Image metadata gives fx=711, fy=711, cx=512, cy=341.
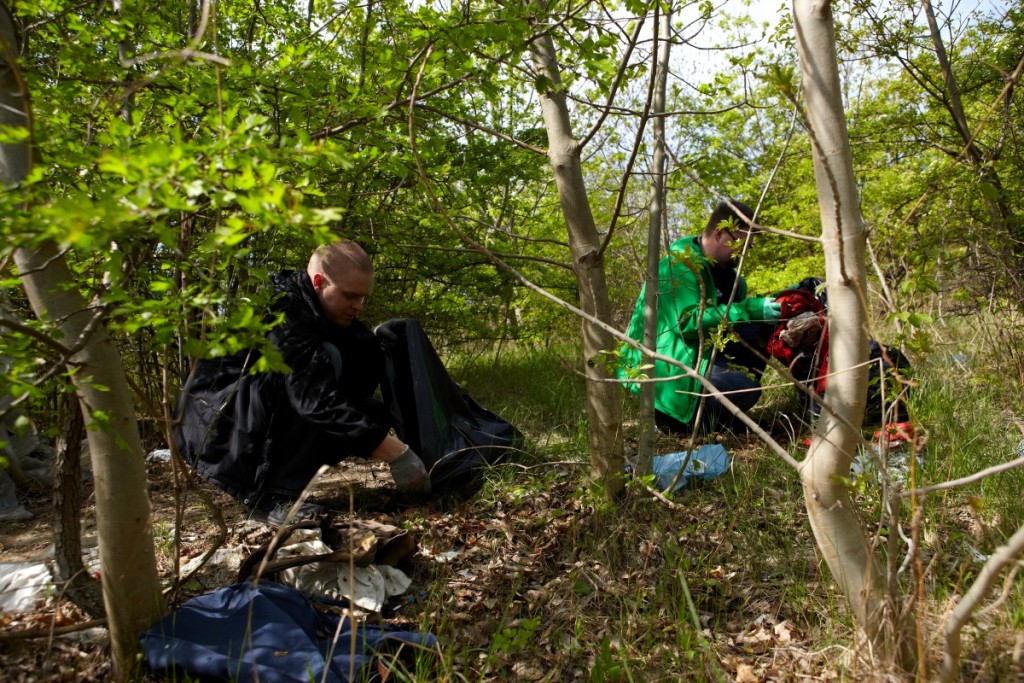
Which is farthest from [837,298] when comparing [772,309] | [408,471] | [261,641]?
[772,309]

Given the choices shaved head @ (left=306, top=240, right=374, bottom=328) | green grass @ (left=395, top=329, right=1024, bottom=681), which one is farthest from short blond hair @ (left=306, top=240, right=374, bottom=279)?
green grass @ (left=395, top=329, right=1024, bottom=681)

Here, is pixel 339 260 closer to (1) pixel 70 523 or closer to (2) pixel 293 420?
(2) pixel 293 420

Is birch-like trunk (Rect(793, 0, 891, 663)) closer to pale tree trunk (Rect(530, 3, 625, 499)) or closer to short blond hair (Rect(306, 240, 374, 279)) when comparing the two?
pale tree trunk (Rect(530, 3, 625, 499))

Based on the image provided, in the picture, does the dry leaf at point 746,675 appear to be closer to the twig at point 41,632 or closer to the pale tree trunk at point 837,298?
the pale tree trunk at point 837,298

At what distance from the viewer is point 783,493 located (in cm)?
319

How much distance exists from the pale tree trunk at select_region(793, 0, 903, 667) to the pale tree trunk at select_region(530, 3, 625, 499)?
3.62 feet

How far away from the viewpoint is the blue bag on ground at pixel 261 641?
6.64 ft

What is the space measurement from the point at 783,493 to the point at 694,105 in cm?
682

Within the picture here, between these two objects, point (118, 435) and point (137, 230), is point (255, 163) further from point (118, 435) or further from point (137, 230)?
point (118, 435)

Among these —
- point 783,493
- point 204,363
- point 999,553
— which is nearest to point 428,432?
point 204,363

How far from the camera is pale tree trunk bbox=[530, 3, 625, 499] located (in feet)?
9.53

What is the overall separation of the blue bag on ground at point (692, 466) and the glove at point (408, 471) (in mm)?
1076

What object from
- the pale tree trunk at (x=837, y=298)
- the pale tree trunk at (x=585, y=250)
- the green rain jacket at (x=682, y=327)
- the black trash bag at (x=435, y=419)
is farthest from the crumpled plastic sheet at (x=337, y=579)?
the green rain jacket at (x=682, y=327)

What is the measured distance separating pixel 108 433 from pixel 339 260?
61.1 inches
